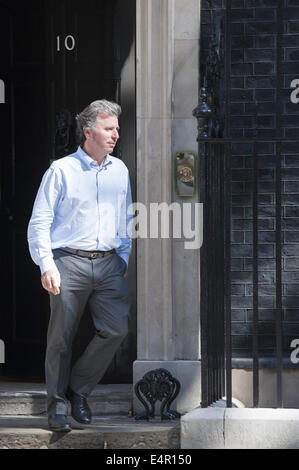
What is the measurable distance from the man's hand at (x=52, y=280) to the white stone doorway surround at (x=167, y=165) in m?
1.24

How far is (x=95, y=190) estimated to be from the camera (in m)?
6.64

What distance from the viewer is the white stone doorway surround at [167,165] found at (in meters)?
7.50

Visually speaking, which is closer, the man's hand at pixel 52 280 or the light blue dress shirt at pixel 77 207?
the man's hand at pixel 52 280

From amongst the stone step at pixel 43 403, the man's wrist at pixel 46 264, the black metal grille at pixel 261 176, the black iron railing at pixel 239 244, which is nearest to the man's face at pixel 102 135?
the black iron railing at pixel 239 244

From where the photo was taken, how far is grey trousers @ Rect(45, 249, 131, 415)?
21.5ft

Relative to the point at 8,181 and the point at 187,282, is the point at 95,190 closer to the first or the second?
the point at 187,282

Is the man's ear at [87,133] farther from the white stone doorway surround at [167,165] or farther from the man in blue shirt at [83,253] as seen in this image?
the white stone doorway surround at [167,165]

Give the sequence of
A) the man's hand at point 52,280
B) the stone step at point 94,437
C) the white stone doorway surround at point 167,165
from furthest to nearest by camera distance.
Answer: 1. the white stone doorway surround at point 167,165
2. the stone step at point 94,437
3. the man's hand at point 52,280

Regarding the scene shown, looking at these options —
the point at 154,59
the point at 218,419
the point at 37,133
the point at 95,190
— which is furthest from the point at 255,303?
the point at 37,133

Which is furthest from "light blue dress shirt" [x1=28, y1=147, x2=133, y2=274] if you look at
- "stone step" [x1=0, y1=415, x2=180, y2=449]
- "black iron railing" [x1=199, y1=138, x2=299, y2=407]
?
"stone step" [x1=0, y1=415, x2=180, y2=449]

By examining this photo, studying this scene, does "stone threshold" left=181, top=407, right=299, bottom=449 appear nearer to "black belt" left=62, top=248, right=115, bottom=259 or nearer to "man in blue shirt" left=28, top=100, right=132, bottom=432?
"man in blue shirt" left=28, top=100, right=132, bottom=432

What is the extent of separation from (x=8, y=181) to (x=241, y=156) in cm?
179

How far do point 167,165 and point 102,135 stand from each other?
951 mm

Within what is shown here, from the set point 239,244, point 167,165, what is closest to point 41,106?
point 167,165
